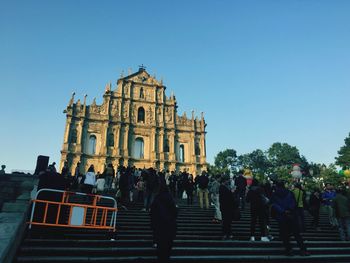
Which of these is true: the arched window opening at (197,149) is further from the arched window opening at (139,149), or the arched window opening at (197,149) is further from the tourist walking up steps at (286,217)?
the tourist walking up steps at (286,217)

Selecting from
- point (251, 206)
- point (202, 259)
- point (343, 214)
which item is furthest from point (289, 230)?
point (343, 214)

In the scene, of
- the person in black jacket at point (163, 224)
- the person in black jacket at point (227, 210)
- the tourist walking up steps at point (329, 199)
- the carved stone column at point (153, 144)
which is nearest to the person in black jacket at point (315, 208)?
the tourist walking up steps at point (329, 199)

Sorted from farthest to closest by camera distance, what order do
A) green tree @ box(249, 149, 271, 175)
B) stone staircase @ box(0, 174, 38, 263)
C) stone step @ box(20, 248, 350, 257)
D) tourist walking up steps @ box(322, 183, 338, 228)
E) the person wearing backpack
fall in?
green tree @ box(249, 149, 271, 175), the person wearing backpack, tourist walking up steps @ box(322, 183, 338, 228), stone step @ box(20, 248, 350, 257), stone staircase @ box(0, 174, 38, 263)

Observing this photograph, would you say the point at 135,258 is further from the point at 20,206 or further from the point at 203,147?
the point at 203,147

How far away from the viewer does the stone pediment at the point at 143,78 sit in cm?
3597

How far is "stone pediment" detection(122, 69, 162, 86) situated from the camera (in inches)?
1416

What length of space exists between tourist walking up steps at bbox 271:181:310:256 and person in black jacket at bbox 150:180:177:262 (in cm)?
293

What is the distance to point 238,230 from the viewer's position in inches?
353

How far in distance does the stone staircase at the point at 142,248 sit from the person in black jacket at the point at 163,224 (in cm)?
90

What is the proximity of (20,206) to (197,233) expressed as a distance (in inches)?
186

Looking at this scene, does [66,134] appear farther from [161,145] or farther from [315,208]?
[315,208]

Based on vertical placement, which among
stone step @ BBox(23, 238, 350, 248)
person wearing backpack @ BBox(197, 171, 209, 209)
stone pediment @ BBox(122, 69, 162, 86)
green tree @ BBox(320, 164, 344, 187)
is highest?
stone pediment @ BBox(122, 69, 162, 86)

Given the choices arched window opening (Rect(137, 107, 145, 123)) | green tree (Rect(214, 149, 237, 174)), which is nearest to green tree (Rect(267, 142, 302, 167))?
green tree (Rect(214, 149, 237, 174))

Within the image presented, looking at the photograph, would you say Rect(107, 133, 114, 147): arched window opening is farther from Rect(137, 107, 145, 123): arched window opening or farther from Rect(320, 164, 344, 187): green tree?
Rect(320, 164, 344, 187): green tree
